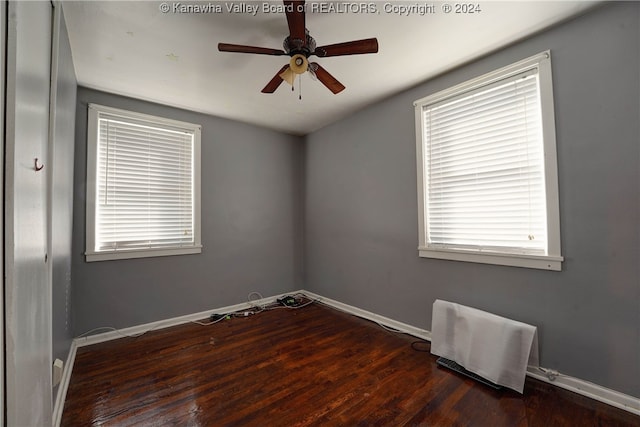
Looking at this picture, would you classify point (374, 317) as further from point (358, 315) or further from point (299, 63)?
point (299, 63)

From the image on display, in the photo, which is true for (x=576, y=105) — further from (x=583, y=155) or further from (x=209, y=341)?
(x=209, y=341)

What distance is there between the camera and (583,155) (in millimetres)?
1740

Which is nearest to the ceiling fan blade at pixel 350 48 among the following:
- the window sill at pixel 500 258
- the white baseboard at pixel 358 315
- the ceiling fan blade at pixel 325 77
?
the ceiling fan blade at pixel 325 77

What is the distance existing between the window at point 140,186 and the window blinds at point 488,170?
2.72 meters

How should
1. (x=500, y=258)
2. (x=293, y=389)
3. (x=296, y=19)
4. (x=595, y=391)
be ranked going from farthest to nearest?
1. (x=500, y=258)
2. (x=293, y=389)
3. (x=595, y=391)
4. (x=296, y=19)

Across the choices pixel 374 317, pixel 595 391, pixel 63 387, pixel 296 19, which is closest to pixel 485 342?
pixel 595 391

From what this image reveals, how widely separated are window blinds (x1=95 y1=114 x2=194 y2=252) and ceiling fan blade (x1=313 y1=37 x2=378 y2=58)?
2.17 metres

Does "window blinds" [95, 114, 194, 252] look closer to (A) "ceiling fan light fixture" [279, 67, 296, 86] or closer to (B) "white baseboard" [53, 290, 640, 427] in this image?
(B) "white baseboard" [53, 290, 640, 427]

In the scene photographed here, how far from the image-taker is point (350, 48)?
1.69 metres

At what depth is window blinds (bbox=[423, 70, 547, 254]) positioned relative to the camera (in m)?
1.95

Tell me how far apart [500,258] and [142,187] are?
3.52 meters

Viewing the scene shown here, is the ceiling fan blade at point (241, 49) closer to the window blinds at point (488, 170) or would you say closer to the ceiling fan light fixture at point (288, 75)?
the ceiling fan light fixture at point (288, 75)

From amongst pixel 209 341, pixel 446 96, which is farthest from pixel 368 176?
pixel 209 341

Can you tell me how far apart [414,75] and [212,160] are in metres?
2.50
